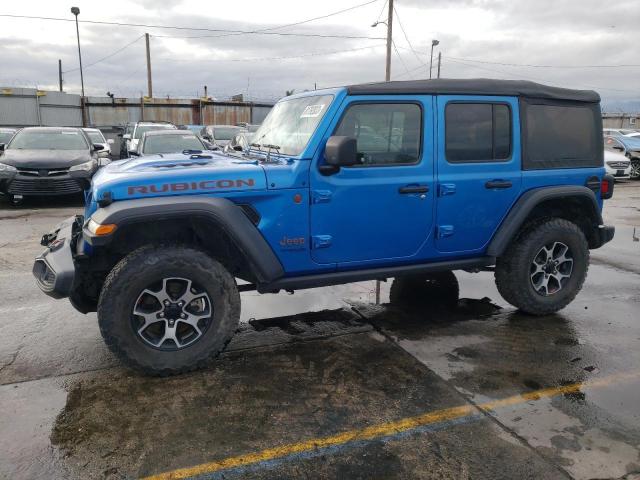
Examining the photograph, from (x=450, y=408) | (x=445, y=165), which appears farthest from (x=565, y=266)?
(x=450, y=408)

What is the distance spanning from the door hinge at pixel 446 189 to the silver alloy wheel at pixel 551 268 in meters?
1.16

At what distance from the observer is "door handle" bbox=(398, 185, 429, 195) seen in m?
3.86

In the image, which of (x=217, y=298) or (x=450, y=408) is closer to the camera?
(x=450, y=408)

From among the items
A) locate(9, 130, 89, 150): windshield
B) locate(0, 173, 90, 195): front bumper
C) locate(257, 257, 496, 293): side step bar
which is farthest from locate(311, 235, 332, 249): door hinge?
locate(9, 130, 89, 150): windshield

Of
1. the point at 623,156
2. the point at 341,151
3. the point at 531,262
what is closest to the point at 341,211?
the point at 341,151

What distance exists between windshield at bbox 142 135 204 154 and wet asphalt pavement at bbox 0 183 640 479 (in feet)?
21.1

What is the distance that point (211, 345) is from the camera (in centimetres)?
350

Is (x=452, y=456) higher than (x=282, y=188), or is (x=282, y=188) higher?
(x=282, y=188)

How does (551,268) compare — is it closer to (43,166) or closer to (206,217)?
(206,217)

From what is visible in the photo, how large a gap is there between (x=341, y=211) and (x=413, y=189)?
0.60m

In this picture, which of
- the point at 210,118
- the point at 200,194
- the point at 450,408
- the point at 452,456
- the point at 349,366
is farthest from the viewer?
the point at 210,118

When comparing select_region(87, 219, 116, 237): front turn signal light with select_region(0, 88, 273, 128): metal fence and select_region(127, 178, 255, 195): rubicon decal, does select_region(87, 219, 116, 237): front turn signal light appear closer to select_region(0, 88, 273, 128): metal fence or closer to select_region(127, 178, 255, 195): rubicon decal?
select_region(127, 178, 255, 195): rubicon decal

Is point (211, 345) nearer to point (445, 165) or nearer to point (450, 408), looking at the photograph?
point (450, 408)

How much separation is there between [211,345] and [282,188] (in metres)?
1.17
